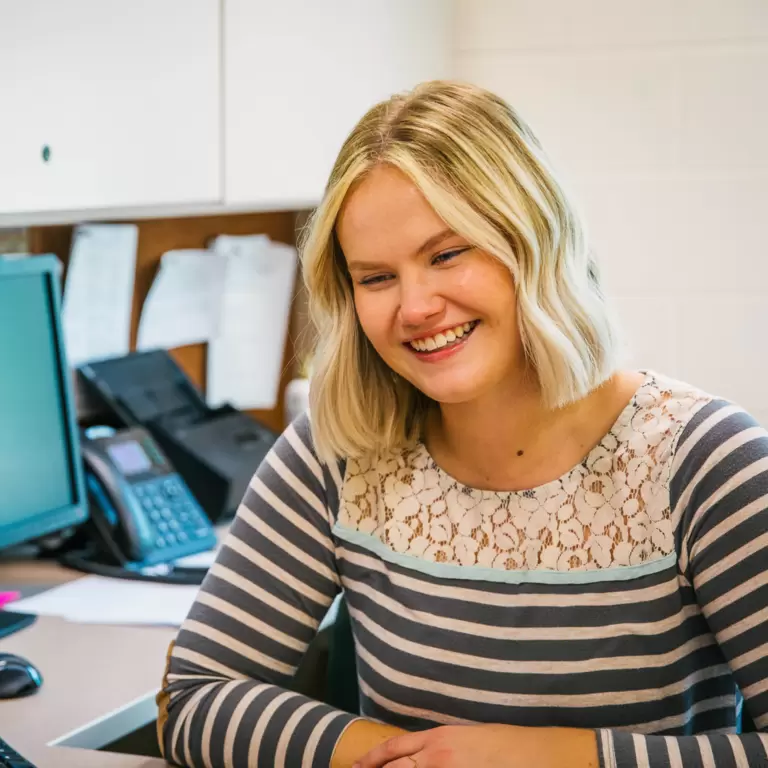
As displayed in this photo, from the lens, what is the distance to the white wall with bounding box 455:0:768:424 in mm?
2445

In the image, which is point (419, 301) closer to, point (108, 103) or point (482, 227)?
point (482, 227)

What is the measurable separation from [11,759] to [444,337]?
22.0 inches

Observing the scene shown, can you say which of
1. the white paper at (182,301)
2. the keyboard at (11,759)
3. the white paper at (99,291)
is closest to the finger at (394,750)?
the keyboard at (11,759)

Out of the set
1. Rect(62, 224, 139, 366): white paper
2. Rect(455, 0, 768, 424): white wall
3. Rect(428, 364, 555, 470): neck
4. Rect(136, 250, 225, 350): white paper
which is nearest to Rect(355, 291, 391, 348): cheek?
Rect(428, 364, 555, 470): neck

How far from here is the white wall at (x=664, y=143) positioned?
2445 millimetres

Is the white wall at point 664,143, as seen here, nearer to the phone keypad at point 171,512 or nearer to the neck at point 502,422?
the phone keypad at point 171,512

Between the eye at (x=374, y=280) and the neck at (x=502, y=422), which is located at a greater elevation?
the eye at (x=374, y=280)

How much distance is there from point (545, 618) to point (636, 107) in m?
1.55

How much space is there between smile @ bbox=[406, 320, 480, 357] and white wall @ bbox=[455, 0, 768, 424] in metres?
1.29

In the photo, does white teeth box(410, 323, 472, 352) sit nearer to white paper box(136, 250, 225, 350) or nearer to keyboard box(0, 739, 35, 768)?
keyboard box(0, 739, 35, 768)

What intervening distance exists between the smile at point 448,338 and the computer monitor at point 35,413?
695 millimetres

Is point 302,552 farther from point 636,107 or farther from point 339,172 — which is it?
point 636,107

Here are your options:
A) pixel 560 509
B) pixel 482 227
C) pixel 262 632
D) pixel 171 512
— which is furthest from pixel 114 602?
pixel 482 227

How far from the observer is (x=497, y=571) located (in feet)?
4.07
